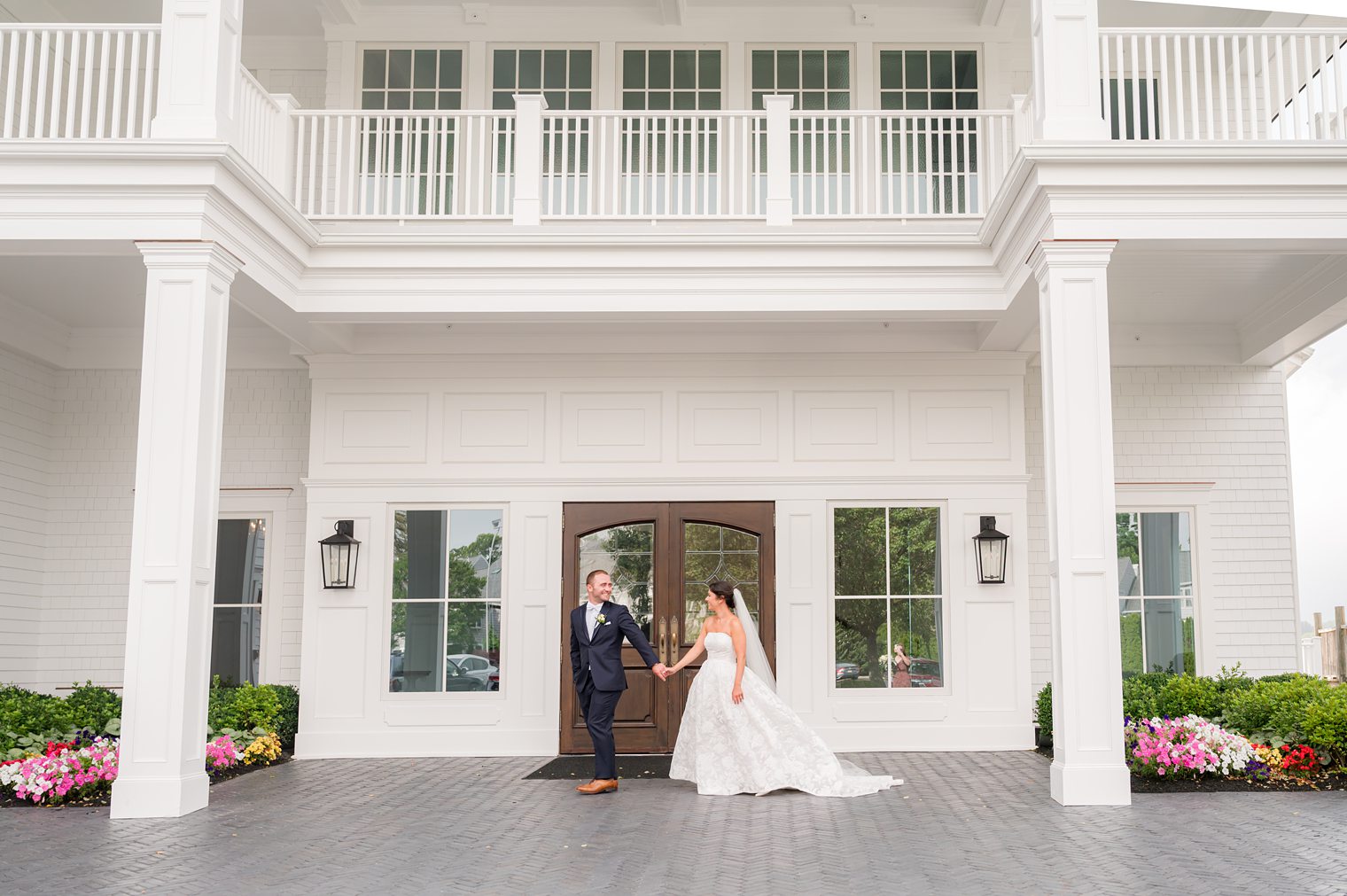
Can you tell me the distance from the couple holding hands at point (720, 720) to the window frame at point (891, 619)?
7.34 ft

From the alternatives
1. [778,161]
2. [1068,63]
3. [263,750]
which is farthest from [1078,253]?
[263,750]

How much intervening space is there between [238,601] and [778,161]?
24.4ft

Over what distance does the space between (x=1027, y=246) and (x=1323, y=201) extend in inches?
86.5

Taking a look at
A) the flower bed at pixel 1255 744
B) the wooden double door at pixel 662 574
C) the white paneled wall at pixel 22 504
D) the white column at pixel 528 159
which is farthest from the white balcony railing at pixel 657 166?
the flower bed at pixel 1255 744

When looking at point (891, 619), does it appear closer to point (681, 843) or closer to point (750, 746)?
point (750, 746)

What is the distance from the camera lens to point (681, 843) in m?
7.27

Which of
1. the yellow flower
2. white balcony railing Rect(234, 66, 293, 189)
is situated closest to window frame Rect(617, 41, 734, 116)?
white balcony railing Rect(234, 66, 293, 189)

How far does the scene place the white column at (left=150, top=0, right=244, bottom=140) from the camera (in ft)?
28.3

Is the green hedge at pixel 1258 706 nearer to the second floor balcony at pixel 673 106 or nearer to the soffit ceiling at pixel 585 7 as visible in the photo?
the second floor balcony at pixel 673 106

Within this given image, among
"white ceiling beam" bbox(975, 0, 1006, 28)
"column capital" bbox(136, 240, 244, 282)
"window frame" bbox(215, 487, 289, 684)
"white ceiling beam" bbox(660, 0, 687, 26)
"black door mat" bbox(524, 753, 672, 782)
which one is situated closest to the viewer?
"column capital" bbox(136, 240, 244, 282)

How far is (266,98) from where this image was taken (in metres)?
10.3

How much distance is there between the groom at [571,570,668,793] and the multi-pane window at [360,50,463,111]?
20.1 feet

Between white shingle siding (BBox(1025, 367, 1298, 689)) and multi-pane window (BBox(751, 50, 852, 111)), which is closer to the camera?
white shingle siding (BBox(1025, 367, 1298, 689))

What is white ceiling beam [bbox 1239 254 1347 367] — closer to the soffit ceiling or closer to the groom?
the soffit ceiling
